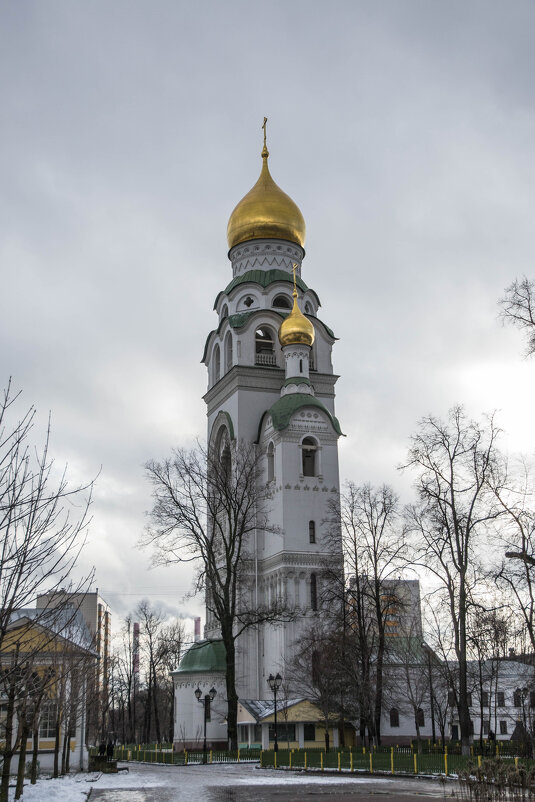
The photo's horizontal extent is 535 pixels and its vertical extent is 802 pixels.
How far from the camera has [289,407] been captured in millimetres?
42969

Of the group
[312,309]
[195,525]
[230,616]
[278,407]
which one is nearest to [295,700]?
[230,616]

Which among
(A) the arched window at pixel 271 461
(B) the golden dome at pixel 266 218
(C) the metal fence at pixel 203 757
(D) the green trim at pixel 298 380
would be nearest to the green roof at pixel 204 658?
(C) the metal fence at pixel 203 757

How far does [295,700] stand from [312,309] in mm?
23236

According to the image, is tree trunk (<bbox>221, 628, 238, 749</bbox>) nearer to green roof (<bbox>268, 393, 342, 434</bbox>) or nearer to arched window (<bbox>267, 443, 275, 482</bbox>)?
arched window (<bbox>267, 443, 275, 482</bbox>)

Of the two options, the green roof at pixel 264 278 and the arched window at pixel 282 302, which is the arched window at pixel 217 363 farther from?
the arched window at pixel 282 302

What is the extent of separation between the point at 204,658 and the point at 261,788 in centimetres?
2168

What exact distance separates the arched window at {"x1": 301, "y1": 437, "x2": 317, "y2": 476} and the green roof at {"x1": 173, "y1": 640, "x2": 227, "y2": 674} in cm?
917

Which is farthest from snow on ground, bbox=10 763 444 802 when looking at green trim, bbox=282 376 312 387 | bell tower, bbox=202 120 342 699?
green trim, bbox=282 376 312 387

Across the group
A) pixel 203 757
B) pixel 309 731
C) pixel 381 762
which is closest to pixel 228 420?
pixel 309 731

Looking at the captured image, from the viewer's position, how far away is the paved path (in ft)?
56.2

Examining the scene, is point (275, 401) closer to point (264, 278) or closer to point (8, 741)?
point (264, 278)

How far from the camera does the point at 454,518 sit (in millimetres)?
24562

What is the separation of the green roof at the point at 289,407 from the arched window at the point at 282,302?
794cm

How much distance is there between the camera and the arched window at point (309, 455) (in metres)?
42.9
